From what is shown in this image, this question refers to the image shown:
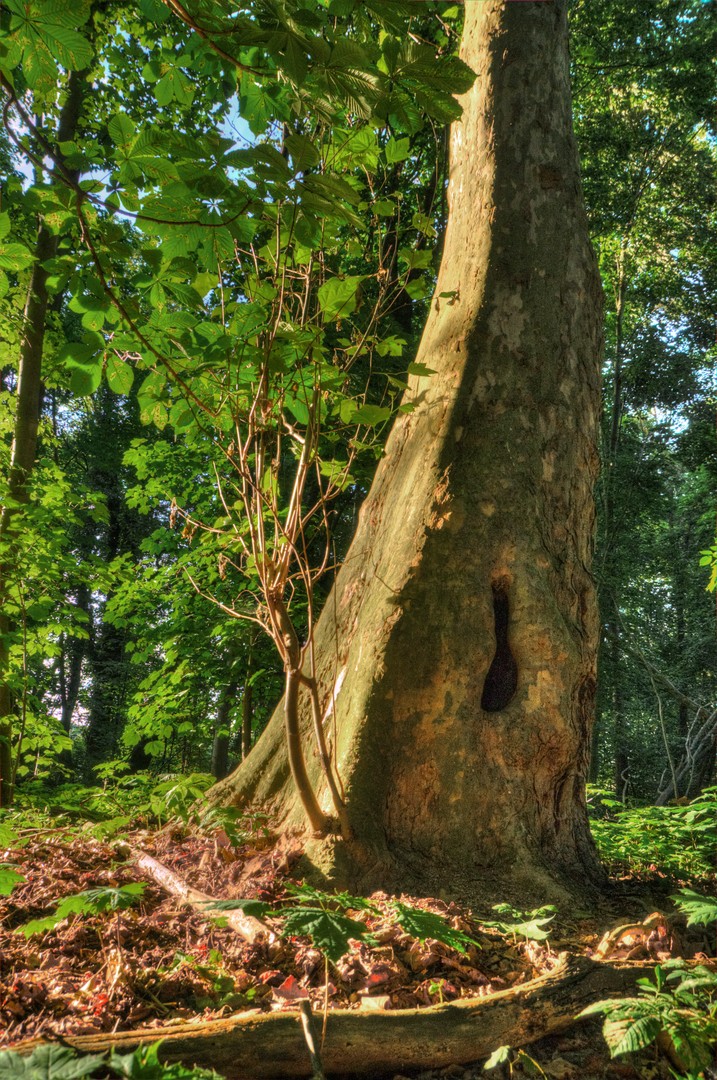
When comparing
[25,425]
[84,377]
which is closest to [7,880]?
[84,377]

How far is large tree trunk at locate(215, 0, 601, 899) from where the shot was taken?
2.61 meters

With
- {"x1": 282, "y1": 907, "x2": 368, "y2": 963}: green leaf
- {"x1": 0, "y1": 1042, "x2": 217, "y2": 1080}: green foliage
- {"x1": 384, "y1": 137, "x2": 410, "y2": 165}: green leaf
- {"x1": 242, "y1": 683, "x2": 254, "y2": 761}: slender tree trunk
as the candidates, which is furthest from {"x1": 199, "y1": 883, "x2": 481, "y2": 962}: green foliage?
{"x1": 242, "y1": 683, "x2": 254, "y2": 761}: slender tree trunk

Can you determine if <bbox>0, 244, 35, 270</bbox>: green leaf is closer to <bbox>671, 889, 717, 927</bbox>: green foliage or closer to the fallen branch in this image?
the fallen branch

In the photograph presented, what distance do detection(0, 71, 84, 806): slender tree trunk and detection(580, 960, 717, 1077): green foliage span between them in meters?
4.65

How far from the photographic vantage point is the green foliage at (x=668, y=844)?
10.5ft

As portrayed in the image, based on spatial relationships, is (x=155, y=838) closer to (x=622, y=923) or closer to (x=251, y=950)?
(x=251, y=950)

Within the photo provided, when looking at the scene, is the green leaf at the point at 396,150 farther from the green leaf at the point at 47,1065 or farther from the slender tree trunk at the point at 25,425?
the slender tree trunk at the point at 25,425

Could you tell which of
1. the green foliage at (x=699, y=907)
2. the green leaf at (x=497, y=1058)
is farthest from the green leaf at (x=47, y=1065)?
the green foliage at (x=699, y=907)

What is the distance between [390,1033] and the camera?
1.56 metres

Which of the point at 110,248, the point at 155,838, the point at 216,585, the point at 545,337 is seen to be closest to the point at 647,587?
the point at 216,585

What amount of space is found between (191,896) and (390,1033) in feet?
3.12

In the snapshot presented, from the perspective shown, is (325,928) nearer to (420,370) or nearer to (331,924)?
(331,924)

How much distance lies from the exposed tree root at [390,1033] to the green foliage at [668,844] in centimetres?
162

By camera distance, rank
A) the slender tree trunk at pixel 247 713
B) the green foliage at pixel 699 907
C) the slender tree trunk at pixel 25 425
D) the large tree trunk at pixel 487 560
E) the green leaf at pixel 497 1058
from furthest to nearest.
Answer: the slender tree trunk at pixel 247 713, the slender tree trunk at pixel 25 425, the large tree trunk at pixel 487 560, the green foliage at pixel 699 907, the green leaf at pixel 497 1058
